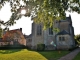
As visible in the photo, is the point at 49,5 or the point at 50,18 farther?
the point at 50,18

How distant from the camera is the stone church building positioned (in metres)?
45.3

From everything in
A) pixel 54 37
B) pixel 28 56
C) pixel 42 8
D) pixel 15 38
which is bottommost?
pixel 28 56

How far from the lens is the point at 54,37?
155 ft

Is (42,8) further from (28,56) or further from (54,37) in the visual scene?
(54,37)

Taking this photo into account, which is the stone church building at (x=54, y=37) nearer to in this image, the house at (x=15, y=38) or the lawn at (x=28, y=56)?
the house at (x=15, y=38)

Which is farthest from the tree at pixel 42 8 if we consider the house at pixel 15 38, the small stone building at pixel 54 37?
the house at pixel 15 38

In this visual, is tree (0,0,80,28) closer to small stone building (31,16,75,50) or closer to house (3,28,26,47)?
small stone building (31,16,75,50)

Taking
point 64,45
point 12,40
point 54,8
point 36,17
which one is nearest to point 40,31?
point 64,45

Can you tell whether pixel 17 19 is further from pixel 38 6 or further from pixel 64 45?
pixel 64 45

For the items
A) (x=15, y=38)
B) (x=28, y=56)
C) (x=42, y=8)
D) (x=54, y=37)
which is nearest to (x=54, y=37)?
(x=54, y=37)

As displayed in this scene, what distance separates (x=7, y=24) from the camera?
45.7 feet

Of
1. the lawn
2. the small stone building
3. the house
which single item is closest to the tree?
the lawn

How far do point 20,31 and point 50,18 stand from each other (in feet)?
178

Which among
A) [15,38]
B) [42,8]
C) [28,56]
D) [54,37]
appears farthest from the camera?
[15,38]
